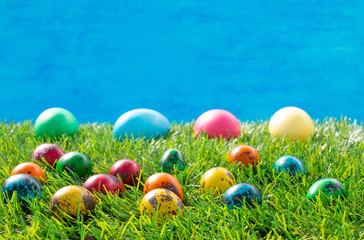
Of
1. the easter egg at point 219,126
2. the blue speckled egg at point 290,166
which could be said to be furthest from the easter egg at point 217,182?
the easter egg at point 219,126

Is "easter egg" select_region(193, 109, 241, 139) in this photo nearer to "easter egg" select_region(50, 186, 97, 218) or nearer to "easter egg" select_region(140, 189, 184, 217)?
"easter egg" select_region(140, 189, 184, 217)

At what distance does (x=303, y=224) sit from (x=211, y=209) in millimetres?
534

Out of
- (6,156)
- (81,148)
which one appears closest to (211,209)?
(81,148)

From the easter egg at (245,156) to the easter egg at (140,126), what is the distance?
4.53 feet

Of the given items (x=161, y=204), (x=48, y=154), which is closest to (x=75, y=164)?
(x=48, y=154)

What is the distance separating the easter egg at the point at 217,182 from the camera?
2.62 metres

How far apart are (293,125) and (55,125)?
8.44 ft

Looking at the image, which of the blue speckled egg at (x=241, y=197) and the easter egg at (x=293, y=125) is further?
the easter egg at (x=293, y=125)

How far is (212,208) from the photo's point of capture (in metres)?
2.40

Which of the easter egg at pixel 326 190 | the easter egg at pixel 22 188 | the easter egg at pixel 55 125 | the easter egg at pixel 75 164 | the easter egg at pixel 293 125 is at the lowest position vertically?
the easter egg at pixel 22 188

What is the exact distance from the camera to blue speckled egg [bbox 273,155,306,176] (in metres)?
2.90

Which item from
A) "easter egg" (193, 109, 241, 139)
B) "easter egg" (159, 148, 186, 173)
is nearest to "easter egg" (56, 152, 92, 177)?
"easter egg" (159, 148, 186, 173)

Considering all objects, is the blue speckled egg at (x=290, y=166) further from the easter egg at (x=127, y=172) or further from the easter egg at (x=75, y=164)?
the easter egg at (x=75, y=164)

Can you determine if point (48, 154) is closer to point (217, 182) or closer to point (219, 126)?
point (217, 182)
